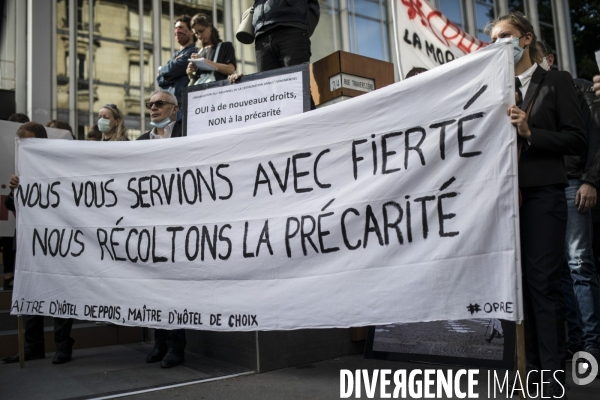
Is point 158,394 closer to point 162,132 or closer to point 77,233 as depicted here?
point 77,233

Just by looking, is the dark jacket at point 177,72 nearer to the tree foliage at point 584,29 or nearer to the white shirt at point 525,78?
the white shirt at point 525,78

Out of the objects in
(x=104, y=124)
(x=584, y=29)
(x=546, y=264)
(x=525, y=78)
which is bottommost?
(x=546, y=264)

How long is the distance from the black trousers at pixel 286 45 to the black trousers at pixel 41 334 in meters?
2.79

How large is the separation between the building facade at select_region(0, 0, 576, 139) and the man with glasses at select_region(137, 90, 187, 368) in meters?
9.51

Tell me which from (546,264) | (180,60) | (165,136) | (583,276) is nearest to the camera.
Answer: (546,264)

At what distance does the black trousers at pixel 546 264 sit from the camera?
8.90 ft

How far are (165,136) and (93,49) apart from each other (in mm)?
10568

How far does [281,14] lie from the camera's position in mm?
4766

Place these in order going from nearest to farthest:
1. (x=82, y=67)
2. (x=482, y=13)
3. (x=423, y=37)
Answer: (x=423, y=37) < (x=82, y=67) < (x=482, y=13)

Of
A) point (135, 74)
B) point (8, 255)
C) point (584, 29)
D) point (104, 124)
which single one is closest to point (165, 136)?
point (104, 124)

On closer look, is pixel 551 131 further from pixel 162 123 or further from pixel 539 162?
pixel 162 123

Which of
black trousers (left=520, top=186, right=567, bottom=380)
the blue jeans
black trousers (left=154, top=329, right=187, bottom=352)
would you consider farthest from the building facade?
black trousers (left=520, top=186, right=567, bottom=380)

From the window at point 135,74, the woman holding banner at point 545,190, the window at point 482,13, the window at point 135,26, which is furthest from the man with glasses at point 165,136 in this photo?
the window at point 482,13

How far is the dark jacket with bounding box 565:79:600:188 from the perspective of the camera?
3.59m
